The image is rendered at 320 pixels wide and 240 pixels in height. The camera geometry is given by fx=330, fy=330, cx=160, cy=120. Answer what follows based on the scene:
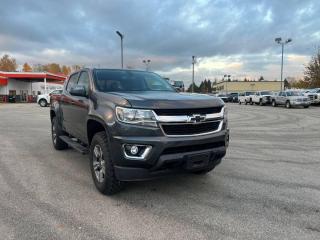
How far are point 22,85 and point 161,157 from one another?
173 feet

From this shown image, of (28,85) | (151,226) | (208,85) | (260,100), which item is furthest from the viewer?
(208,85)

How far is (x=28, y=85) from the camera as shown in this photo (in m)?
53.8

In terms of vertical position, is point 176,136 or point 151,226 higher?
point 176,136

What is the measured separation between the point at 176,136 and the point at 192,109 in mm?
448

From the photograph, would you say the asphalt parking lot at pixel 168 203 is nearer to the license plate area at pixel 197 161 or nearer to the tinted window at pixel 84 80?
the license plate area at pixel 197 161

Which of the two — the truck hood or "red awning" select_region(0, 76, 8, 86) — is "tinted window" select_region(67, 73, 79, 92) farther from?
"red awning" select_region(0, 76, 8, 86)

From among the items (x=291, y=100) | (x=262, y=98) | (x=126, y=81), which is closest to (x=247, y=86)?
(x=262, y=98)

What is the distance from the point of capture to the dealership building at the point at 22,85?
45.7 meters

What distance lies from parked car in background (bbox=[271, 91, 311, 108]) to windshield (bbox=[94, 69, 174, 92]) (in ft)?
84.1

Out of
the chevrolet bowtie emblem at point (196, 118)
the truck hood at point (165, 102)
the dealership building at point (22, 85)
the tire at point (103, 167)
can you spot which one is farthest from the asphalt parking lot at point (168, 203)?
the dealership building at point (22, 85)

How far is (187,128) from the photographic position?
440cm

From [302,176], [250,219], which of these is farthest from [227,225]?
[302,176]

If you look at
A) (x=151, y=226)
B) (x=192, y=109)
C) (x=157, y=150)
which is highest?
(x=192, y=109)

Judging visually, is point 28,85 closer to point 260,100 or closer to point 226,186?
point 260,100
